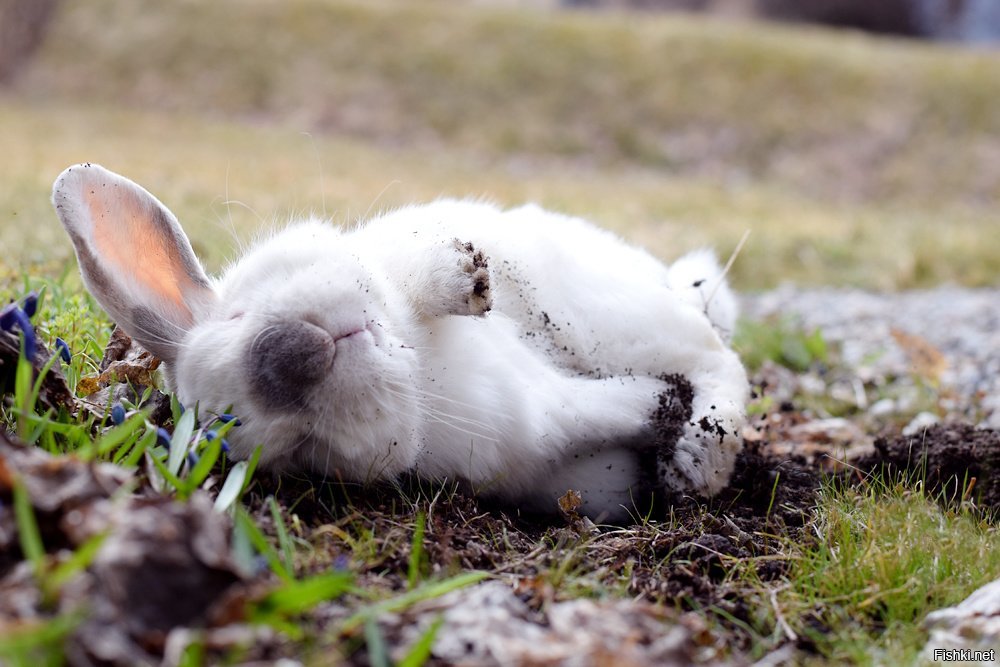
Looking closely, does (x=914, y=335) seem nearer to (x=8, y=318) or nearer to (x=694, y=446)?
(x=694, y=446)

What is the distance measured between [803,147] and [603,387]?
41.4 feet

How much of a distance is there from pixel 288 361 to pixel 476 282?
608 millimetres

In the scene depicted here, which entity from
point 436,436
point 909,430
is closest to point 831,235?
point 909,430

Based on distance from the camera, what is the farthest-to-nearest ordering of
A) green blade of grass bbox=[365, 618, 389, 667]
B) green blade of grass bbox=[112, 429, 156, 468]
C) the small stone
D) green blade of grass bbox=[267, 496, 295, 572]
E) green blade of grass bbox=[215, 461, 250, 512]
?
1. the small stone
2. green blade of grass bbox=[112, 429, 156, 468]
3. green blade of grass bbox=[215, 461, 250, 512]
4. green blade of grass bbox=[267, 496, 295, 572]
5. green blade of grass bbox=[365, 618, 389, 667]

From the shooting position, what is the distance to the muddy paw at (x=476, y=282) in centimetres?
254

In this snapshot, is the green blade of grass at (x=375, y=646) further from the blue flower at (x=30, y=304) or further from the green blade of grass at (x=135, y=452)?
the blue flower at (x=30, y=304)

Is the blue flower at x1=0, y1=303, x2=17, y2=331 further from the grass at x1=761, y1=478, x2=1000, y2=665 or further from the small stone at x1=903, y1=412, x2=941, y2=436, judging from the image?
the small stone at x1=903, y1=412, x2=941, y2=436

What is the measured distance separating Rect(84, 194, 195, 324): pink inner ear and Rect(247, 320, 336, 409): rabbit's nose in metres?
0.45

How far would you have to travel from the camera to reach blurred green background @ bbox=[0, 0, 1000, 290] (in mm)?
10820

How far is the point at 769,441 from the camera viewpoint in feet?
11.7

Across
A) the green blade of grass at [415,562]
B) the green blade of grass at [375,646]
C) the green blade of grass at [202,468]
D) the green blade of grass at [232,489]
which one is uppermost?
the green blade of grass at [202,468]

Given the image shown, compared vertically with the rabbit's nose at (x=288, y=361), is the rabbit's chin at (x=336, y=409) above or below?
below

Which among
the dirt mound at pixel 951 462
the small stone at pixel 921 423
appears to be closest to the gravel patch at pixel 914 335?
the small stone at pixel 921 423

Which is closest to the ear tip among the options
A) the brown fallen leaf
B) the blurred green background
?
the brown fallen leaf
